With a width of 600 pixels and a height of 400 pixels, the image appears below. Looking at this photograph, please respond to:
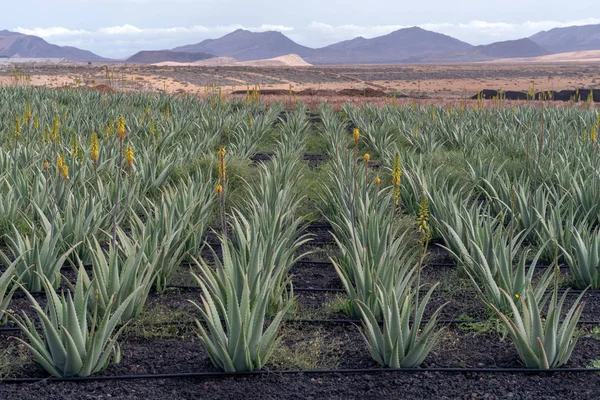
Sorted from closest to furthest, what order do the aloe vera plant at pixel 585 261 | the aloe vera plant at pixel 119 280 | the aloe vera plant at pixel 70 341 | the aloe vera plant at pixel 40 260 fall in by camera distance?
the aloe vera plant at pixel 70 341, the aloe vera plant at pixel 119 280, the aloe vera plant at pixel 40 260, the aloe vera plant at pixel 585 261

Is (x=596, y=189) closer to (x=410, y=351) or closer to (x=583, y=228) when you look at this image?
(x=583, y=228)

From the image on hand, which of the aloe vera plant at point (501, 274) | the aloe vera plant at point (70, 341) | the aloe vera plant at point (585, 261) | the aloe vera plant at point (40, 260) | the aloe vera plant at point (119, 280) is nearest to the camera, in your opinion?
the aloe vera plant at point (70, 341)

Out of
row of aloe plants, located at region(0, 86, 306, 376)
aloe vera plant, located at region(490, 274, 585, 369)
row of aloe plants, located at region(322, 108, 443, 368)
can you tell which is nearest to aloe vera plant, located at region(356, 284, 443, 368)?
row of aloe plants, located at region(322, 108, 443, 368)

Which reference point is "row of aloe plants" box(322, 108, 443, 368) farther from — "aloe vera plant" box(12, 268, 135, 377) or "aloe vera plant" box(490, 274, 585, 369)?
"aloe vera plant" box(12, 268, 135, 377)

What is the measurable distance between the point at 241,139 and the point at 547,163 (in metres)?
3.81

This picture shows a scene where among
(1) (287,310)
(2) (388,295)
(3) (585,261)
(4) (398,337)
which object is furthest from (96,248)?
(3) (585,261)

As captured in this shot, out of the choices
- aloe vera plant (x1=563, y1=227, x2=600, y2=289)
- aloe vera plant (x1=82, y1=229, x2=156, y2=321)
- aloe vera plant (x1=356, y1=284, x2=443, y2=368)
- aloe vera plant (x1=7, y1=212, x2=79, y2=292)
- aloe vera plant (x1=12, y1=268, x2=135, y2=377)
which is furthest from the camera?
aloe vera plant (x1=563, y1=227, x2=600, y2=289)

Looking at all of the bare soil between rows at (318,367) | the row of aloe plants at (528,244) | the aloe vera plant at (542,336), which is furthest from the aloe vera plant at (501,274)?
the aloe vera plant at (542,336)

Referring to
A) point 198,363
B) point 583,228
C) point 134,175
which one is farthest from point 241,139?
point 198,363

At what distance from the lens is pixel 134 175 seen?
5664 millimetres

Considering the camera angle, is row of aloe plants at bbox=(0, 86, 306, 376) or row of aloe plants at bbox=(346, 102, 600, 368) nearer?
row of aloe plants at bbox=(0, 86, 306, 376)

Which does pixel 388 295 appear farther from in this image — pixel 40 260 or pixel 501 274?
pixel 40 260

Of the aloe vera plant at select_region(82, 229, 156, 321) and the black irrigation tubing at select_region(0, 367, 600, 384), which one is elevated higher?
the aloe vera plant at select_region(82, 229, 156, 321)

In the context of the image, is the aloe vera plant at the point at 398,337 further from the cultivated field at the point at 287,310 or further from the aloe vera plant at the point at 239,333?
the aloe vera plant at the point at 239,333
